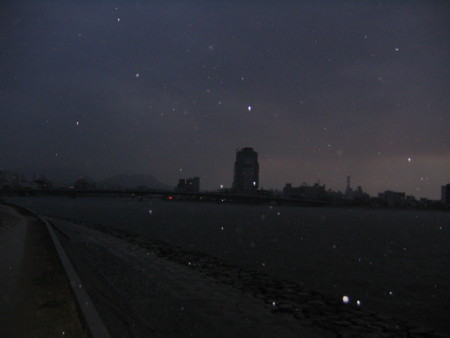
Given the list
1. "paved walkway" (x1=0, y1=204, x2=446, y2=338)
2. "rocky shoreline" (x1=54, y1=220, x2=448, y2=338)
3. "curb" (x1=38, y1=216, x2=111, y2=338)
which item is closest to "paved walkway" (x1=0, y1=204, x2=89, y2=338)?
"paved walkway" (x1=0, y1=204, x2=446, y2=338)

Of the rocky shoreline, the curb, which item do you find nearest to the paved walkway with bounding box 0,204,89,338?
the curb

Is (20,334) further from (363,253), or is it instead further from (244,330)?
(363,253)

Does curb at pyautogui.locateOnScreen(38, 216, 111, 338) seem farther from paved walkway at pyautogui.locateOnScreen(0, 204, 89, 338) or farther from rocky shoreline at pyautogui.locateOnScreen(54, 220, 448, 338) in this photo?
rocky shoreline at pyautogui.locateOnScreen(54, 220, 448, 338)

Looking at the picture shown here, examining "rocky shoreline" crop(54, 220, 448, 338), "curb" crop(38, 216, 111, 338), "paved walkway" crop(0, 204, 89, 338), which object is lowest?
"rocky shoreline" crop(54, 220, 448, 338)

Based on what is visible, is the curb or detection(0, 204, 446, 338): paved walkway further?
detection(0, 204, 446, 338): paved walkway

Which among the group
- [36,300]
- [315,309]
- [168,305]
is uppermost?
[36,300]

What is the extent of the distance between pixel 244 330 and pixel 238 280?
7.41 metres

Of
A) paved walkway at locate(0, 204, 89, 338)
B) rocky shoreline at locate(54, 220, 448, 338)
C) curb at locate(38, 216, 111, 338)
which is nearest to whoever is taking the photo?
curb at locate(38, 216, 111, 338)

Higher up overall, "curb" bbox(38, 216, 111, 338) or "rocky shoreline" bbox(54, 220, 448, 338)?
"curb" bbox(38, 216, 111, 338)

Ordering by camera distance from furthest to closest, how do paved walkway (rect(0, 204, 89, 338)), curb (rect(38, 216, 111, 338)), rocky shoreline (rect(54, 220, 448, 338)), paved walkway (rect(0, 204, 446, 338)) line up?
rocky shoreline (rect(54, 220, 448, 338)) < paved walkway (rect(0, 204, 446, 338)) < paved walkway (rect(0, 204, 89, 338)) < curb (rect(38, 216, 111, 338))

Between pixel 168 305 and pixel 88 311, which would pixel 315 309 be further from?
pixel 88 311

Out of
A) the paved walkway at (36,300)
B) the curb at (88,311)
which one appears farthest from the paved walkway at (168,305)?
the curb at (88,311)

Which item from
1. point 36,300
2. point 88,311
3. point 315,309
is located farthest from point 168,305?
point 315,309

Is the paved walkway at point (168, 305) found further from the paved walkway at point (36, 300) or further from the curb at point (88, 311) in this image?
the curb at point (88, 311)
